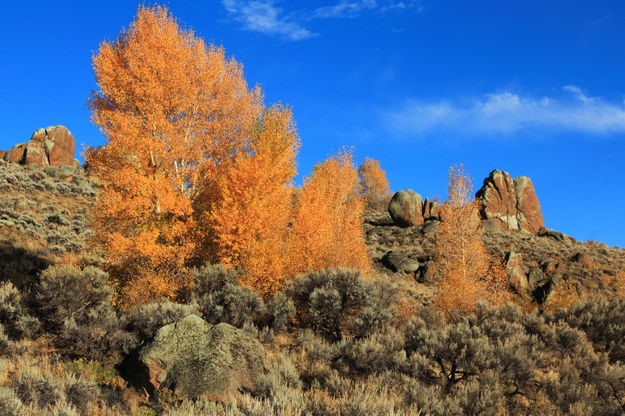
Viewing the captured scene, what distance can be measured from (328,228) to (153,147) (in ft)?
39.7

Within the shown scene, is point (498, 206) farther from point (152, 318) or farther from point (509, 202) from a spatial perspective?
point (152, 318)

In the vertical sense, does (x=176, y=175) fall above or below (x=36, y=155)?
below

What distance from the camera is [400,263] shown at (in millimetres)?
42062

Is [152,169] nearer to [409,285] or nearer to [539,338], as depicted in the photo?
[539,338]

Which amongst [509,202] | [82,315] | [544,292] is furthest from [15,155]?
[509,202]

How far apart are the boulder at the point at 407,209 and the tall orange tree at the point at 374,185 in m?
22.7

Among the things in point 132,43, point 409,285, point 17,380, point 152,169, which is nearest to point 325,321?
point 17,380

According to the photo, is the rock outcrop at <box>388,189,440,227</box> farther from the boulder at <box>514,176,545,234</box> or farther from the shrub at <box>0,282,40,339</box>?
the shrub at <box>0,282,40,339</box>

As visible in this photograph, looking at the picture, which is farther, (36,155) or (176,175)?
(36,155)

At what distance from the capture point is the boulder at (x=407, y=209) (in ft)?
188

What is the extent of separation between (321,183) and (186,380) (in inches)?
1100

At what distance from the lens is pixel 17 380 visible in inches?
293

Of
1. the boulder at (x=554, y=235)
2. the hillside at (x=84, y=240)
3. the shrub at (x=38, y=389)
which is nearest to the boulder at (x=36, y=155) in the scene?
the hillside at (x=84, y=240)

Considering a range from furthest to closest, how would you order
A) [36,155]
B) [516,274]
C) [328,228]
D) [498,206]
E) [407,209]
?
[498,206], [407,209], [36,155], [516,274], [328,228]
